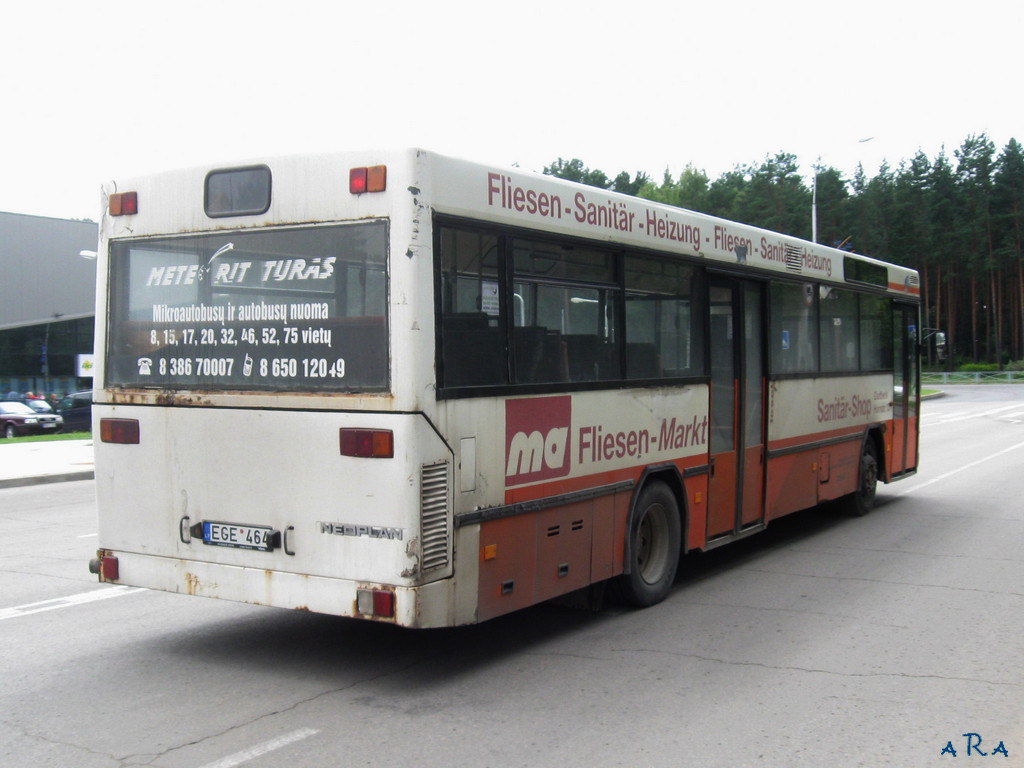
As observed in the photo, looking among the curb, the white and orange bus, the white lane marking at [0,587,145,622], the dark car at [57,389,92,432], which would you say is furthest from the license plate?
the dark car at [57,389,92,432]

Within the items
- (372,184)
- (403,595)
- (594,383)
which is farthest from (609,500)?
(372,184)

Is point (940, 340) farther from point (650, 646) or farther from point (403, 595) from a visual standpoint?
point (403, 595)

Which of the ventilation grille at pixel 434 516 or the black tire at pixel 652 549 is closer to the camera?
the ventilation grille at pixel 434 516

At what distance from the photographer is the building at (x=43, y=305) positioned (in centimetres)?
4403

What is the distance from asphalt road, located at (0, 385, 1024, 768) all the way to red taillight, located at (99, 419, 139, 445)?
1.35 m

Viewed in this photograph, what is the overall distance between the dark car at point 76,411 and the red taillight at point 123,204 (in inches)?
1218

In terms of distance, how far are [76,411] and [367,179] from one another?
3380 cm

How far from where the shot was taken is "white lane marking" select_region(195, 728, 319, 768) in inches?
177

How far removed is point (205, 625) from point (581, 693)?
2937 mm

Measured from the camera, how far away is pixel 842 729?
16.5ft

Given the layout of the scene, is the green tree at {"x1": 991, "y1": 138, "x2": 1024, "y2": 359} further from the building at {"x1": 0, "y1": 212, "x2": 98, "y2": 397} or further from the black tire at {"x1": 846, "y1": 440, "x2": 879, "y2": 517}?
the black tire at {"x1": 846, "y1": 440, "x2": 879, "y2": 517}

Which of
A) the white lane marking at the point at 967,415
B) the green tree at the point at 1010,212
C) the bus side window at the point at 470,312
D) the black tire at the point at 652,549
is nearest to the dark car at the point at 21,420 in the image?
the white lane marking at the point at 967,415

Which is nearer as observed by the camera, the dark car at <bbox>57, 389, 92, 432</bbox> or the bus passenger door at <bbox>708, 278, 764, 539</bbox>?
the bus passenger door at <bbox>708, 278, 764, 539</bbox>

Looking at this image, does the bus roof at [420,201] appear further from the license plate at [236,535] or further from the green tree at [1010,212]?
the green tree at [1010,212]
